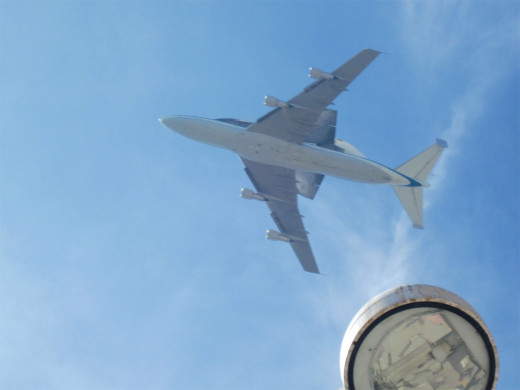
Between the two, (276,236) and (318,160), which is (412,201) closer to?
(318,160)

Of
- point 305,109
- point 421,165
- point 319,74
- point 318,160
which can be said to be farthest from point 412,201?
point 319,74

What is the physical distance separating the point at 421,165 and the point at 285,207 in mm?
13732

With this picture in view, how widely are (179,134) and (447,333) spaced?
32.4 meters

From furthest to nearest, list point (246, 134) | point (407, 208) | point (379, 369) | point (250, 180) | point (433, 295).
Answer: point (250, 180)
point (407, 208)
point (246, 134)
point (379, 369)
point (433, 295)

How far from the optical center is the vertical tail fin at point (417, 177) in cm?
4753

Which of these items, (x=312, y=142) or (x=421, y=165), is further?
(x=421, y=165)

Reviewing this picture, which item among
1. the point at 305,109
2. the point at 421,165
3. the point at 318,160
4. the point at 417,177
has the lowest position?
the point at 417,177

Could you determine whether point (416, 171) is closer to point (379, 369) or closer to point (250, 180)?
point (250, 180)

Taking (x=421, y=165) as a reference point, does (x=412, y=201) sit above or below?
below

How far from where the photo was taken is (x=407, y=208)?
47.7 meters

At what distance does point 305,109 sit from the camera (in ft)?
144

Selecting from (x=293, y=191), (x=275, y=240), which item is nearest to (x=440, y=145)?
(x=293, y=191)

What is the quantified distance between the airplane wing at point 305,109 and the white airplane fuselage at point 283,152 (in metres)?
0.76

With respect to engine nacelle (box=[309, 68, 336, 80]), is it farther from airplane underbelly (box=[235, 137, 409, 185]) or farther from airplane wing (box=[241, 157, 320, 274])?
airplane wing (box=[241, 157, 320, 274])
